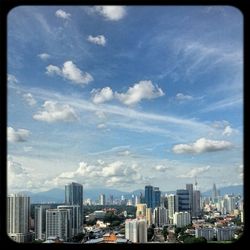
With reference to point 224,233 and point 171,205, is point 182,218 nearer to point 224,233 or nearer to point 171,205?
point 171,205

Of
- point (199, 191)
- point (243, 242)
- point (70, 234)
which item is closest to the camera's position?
point (243, 242)

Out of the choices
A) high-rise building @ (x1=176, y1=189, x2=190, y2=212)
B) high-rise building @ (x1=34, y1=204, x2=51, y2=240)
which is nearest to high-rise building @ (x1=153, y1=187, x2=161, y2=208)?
high-rise building @ (x1=176, y1=189, x2=190, y2=212)

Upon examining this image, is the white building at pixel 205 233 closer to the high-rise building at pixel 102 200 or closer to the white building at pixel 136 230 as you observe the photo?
the white building at pixel 136 230

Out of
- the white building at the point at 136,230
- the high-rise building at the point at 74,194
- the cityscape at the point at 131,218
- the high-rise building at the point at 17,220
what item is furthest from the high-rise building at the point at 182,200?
the high-rise building at the point at 17,220
